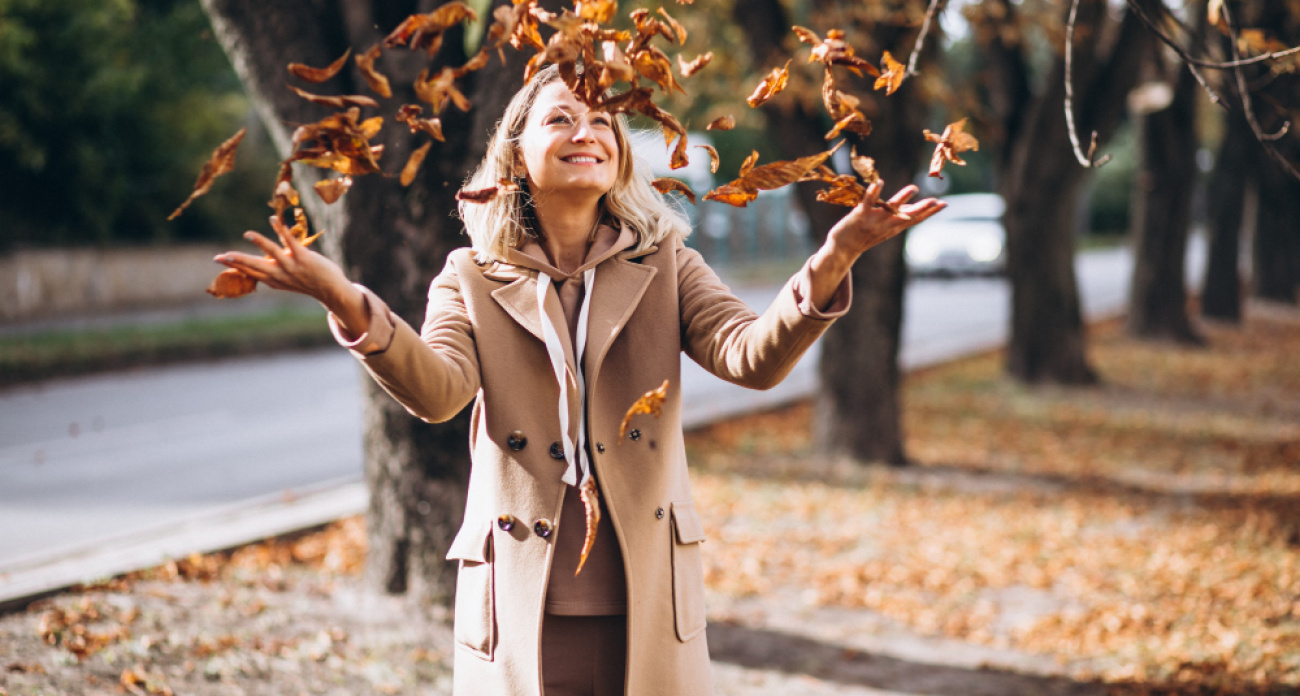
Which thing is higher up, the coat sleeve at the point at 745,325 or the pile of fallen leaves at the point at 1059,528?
the coat sleeve at the point at 745,325

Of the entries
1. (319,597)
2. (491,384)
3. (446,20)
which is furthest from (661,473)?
(319,597)

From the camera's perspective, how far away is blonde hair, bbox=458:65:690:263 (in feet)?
7.65

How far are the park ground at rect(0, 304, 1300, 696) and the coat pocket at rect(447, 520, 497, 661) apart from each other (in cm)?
187

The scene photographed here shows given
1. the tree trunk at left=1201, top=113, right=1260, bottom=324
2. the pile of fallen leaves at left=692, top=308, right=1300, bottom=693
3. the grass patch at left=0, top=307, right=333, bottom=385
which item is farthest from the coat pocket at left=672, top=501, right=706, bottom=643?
the tree trunk at left=1201, top=113, right=1260, bottom=324

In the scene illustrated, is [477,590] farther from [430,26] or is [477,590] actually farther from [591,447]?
[430,26]

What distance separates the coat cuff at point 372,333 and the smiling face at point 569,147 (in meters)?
0.51

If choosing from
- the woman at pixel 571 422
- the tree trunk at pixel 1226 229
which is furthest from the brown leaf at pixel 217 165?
the tree trunk at pixel 1226 229

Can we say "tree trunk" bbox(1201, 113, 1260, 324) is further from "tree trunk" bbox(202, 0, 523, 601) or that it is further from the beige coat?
the beige coat

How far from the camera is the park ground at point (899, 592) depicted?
4.11 meters

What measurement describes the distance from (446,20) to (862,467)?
648cm

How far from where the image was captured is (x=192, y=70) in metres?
19.8

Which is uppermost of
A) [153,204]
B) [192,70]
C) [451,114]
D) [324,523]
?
[192,70]

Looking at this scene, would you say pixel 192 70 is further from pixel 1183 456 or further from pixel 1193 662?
pixel 1193 662

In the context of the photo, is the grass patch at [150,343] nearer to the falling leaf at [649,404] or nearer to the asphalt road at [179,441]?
the asphalt road at [179,441]
